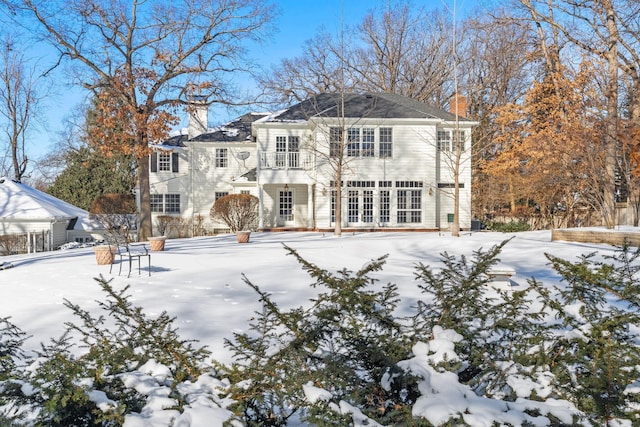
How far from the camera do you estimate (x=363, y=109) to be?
86.9 feet

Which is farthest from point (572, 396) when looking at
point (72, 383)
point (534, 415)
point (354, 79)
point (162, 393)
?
point (354, 79)

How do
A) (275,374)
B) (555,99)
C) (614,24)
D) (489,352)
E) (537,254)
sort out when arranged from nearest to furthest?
1. (275,374)
2. (489,352)
3. (537,254)
4. (614,24)
5. (555,99)

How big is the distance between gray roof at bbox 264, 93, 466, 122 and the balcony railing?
1962mm

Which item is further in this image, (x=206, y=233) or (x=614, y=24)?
(x=206, y=233)

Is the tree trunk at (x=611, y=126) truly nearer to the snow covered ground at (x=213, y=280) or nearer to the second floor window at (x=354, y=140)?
the snow covered ground at (x=213, y=280)

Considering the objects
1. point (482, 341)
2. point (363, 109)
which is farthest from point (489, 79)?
point (482, 341)

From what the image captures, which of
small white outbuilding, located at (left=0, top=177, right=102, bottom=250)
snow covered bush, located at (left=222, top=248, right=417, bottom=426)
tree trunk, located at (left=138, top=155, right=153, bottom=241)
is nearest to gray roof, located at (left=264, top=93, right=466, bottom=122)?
tree trunk, located at (left=138, top=155, right=153, bottom=241)

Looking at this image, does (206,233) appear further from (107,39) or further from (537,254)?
(537,254)

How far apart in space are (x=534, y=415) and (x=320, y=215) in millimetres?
23602

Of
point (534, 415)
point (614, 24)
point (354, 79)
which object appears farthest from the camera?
point (354, 79)

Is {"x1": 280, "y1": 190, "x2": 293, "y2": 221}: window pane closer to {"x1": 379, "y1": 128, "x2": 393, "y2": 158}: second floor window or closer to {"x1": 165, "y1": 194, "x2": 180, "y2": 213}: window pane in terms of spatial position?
{"x1": 379, "y1": 128, "x2": 393, "y2": 158}: second floor window

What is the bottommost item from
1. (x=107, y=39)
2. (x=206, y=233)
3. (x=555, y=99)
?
(x=206, y=233)

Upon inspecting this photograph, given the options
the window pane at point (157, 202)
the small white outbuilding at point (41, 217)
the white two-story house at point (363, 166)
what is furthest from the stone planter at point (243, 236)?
the window pane at point (157, 202)

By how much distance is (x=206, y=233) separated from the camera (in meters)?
28.4
